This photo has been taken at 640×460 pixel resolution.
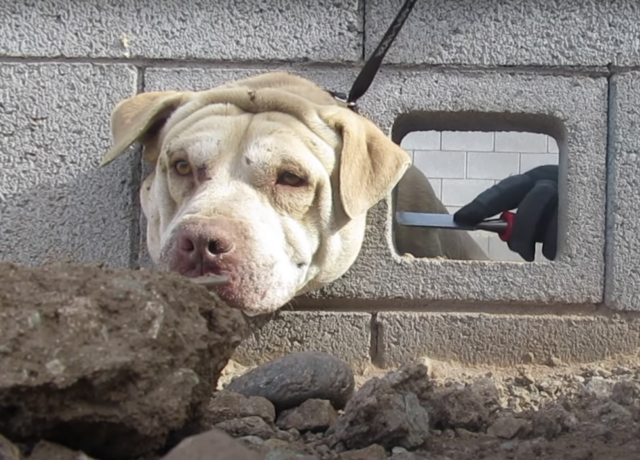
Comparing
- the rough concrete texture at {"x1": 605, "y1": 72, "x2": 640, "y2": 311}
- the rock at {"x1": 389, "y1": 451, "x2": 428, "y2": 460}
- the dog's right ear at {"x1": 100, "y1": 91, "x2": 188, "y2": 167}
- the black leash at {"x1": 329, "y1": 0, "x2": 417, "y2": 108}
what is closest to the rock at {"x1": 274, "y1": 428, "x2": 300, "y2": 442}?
the rock at {"x1": 389, "y1": 451, "x2": 428, "y2": 460}

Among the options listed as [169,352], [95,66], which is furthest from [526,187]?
[169,352]

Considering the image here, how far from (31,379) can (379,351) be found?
184 centimetres

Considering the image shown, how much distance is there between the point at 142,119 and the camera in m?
2.69

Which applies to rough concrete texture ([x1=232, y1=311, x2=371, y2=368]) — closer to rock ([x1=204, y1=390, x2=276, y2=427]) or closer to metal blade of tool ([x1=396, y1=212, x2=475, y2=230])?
metal blade of tool ([x1=396, y1=212, x2=475, y2=230])

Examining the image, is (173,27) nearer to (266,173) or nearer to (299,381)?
(266,173)

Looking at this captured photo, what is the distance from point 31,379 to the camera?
1.18 m

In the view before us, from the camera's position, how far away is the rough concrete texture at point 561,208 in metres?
2.88

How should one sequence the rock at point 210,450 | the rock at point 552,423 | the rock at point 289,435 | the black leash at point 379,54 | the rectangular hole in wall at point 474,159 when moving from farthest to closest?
the rectangular hole in wall at point 474,159 → the black leash at point 379,54 → the rock at point 552,423 → the rock at point 289,435 → the rock at point 210,450

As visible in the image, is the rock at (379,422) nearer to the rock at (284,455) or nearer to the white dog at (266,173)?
the rock at (284,455)

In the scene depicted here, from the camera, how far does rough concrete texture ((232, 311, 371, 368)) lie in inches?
114

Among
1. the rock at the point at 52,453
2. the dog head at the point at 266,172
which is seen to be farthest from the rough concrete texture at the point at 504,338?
the rock at the point at 52,453

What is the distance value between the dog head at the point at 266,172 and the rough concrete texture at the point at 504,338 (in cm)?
37

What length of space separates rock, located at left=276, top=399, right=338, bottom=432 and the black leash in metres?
1.25

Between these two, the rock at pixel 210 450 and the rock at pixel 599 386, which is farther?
the rock at pixel 599 386
